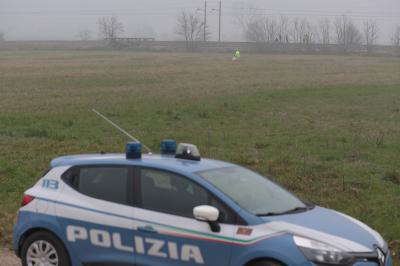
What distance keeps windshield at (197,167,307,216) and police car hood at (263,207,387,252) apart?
0.19 m

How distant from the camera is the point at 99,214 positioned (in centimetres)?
685

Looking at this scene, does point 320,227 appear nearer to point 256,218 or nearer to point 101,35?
point 256,218

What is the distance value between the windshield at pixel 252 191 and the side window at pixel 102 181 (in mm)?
785

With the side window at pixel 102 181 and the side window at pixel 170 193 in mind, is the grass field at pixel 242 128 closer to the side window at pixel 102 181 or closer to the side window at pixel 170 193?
the side window at pixel 102 181

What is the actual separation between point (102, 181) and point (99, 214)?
1.21 feet

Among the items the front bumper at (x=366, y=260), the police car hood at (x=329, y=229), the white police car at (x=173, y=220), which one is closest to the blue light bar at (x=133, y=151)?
the white police car at (x=173, y=220)

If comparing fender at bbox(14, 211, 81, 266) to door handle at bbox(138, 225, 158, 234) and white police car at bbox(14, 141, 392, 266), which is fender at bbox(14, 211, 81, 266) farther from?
door handle at bbox(138, 225, 158, 234)

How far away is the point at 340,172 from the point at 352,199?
198cm

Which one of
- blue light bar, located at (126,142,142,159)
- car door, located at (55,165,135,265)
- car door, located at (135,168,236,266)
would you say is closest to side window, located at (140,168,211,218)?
car door, located at (135,168,236,266)

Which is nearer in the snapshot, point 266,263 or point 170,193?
point 266,263

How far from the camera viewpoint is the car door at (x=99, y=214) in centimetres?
673

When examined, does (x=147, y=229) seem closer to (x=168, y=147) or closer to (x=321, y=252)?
(x=168, y=147)

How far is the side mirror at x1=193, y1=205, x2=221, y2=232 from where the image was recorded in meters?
6.21

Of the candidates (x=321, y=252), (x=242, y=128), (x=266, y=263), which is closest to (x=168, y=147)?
(x=266, y=263)
